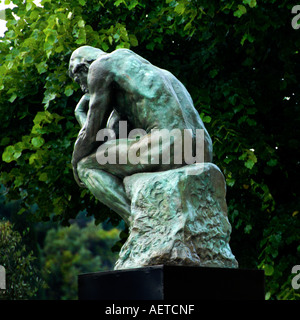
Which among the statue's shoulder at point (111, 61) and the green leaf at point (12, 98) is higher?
the green leaf at point (12, 98)

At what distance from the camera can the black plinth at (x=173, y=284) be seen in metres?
3.71

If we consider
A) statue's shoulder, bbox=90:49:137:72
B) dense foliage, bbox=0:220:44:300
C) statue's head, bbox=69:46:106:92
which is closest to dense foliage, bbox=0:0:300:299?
statue's head, bbox=69:46:106:92

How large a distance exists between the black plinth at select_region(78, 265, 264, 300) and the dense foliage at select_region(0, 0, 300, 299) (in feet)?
8.34

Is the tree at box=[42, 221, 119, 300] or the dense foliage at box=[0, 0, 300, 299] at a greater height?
the dense foliage at box=[0, 0, 300, 299]

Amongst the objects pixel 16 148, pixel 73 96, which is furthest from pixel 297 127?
pixel 16 148

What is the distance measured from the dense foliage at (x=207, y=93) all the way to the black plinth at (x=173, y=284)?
2541mm

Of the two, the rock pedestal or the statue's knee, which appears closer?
the rock pedestal

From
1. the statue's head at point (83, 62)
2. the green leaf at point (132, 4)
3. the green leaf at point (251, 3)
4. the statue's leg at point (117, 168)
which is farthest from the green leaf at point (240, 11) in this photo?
the statue's leg at point (117, 168)

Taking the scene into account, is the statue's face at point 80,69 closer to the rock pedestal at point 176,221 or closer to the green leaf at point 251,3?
the rock pedestal at point 176,221

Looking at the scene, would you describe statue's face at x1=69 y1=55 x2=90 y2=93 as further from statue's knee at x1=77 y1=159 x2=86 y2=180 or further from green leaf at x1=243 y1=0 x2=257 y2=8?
green leaf at x1=243 y1=0 x2=257 y2=8

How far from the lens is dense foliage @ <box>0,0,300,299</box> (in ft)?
21.8

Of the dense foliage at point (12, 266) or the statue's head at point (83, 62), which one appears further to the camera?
the dense foliage at point (12, 266)

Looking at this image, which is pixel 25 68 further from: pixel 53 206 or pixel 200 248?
pixel 200 248

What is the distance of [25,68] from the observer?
735cm
